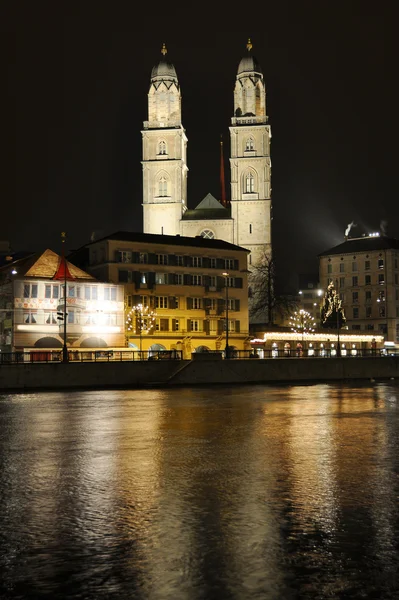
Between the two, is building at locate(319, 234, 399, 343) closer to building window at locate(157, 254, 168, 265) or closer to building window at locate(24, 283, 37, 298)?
building window at locate(157, 254, 168, 265)

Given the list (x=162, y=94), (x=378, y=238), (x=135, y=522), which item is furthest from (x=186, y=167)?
(x=135, y=522)

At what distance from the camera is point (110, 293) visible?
2815 inches

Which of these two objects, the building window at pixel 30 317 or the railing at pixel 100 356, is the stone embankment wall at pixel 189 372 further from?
the building window at pixel 30 317

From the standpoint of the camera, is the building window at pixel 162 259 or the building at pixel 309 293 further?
the building at pixel 309 293

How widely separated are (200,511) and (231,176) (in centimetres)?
11635

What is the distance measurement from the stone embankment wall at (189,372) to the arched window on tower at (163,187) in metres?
68.5

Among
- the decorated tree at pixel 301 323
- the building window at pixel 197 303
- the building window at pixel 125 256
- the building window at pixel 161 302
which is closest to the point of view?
the building window at pixel 125 256

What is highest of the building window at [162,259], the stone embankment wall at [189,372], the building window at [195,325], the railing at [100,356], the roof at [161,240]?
the roof at [161,240]

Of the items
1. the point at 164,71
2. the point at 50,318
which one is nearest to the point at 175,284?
the point at 50,318

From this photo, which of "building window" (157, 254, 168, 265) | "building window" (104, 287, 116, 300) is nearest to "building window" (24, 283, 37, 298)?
"building window" (104, 287, 116, 300)

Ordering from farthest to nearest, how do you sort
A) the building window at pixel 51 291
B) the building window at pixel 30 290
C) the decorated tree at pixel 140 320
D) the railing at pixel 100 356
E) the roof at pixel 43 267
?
the decorated tree at pixel 140 320
the roof at pixel 43 267
the building window at pixel 51 291
the building window at pixel 30 290
the railing at pixel 100 356

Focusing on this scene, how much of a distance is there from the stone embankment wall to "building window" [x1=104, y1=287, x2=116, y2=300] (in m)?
19.0

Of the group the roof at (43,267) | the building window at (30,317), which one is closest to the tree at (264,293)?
the roof at (43,267)

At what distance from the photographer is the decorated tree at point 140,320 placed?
7512cm
